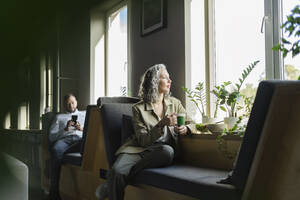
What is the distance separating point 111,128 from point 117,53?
2.40m

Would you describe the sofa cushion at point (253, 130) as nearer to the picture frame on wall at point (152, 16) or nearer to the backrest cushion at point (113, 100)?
the backrest cushion at point (113, 100)

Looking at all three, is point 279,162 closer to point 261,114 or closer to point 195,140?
point 261,114

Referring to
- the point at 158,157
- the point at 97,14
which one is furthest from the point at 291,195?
the point at 97,14

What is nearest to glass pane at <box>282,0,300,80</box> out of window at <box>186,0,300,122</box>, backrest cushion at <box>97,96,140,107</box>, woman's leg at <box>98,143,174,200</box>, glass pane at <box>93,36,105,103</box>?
window at <box>186,0,300,122</box>

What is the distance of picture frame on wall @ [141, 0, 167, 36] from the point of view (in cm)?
336

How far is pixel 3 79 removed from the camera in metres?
0.22

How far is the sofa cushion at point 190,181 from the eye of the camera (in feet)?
4.76

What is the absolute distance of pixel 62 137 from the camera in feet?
11.8

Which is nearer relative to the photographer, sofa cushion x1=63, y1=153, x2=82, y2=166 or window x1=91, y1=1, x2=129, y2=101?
sofa cushion x1=63, y1=153, x2=82, y2=166

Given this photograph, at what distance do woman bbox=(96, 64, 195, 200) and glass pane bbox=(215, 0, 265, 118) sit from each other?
57 centimetres

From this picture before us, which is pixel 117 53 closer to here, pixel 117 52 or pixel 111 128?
pixel 117 52

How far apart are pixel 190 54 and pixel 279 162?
1.86 metres

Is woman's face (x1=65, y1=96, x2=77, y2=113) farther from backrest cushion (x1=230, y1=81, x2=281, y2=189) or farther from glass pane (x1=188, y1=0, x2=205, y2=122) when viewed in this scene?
backrest cushion (x1=230, y1=81, x2=281, y2=189)

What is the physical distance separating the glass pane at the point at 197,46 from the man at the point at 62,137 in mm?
1253
